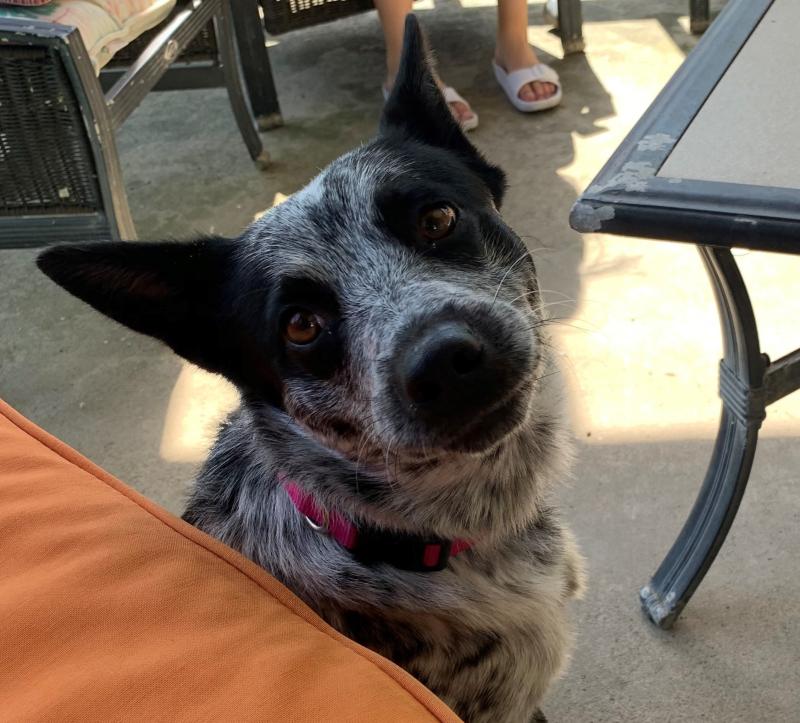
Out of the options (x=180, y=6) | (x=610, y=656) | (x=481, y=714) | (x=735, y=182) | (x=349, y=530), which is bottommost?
(x=610, y=656)

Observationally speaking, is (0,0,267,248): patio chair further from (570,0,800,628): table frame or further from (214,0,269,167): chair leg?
(570,0,800,628): table frame

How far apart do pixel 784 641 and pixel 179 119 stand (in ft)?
10.8

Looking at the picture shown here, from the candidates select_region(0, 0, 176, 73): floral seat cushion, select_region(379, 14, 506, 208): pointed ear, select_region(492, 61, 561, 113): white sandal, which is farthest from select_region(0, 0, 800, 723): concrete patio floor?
select_region(0, 0, 176, 73): floral seat cushion

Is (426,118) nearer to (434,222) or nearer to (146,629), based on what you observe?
(434,222)

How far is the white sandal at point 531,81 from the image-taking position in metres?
3.31

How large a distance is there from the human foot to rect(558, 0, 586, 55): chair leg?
0.20m

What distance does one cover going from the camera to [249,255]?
1.26m

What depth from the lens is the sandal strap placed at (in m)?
3.32

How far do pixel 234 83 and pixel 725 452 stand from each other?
247 cm

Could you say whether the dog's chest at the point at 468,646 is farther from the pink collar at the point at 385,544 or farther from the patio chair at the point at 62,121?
the patio chair at the point at 62,121

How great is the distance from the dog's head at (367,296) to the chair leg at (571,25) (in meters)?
2.54

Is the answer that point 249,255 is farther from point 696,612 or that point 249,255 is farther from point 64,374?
point 64,374

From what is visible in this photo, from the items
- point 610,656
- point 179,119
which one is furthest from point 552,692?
point 179,119

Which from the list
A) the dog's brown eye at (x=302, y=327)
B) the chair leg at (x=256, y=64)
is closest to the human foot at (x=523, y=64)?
the chair leg at (x=256, y=64)
